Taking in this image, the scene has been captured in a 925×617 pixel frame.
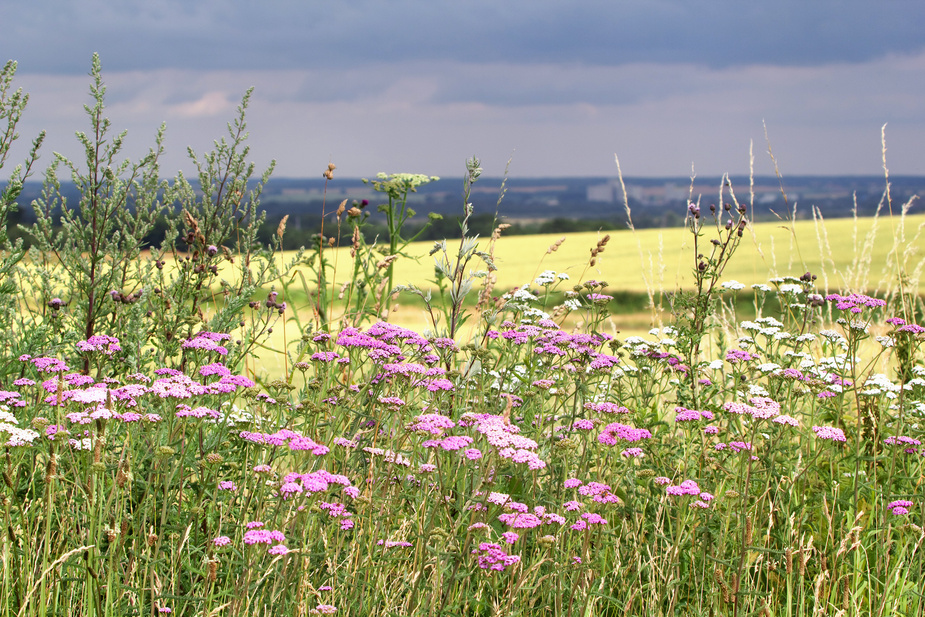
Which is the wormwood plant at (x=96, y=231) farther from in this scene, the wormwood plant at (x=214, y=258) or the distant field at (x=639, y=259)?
the distant field at (x=639, y=259)

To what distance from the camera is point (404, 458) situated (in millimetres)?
3236

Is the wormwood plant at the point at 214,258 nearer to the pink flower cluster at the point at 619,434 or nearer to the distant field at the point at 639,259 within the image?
the pink flower cluster at the point at 619,434

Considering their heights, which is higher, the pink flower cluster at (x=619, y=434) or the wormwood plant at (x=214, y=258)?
the wormwood plant at (x=214, y=258)

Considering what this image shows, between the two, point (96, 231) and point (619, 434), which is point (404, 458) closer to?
point (619, 434)

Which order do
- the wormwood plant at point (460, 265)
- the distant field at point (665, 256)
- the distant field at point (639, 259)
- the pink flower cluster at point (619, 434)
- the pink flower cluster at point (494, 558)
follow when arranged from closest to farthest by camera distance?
the pink flower cluster at point (494, 558) → the pink flower cluster at point (619, 434) → the wormwood plant at point (460, 265) → the distant field at point (639, 259) → the distant field at point (665, 256)

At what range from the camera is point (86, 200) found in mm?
4527

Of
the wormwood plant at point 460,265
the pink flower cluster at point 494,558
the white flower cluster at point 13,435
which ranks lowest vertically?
the pink flower cluster at point 494,558

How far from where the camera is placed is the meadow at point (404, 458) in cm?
262

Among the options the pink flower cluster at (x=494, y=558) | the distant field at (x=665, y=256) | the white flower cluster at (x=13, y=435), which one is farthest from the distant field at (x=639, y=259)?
the pink flower cluster at (x=494, y=558)

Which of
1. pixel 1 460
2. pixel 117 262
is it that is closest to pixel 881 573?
pixel 1 460

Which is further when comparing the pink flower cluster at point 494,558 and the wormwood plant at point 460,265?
the wormwood plant at point 460,265

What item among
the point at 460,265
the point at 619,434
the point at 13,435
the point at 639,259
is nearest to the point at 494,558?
the point at 619,434

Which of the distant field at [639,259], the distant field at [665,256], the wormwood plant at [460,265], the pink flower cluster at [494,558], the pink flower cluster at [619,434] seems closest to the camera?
the pink flower cluster at [494,558]

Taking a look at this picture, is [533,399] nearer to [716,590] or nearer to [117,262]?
[716,590]
